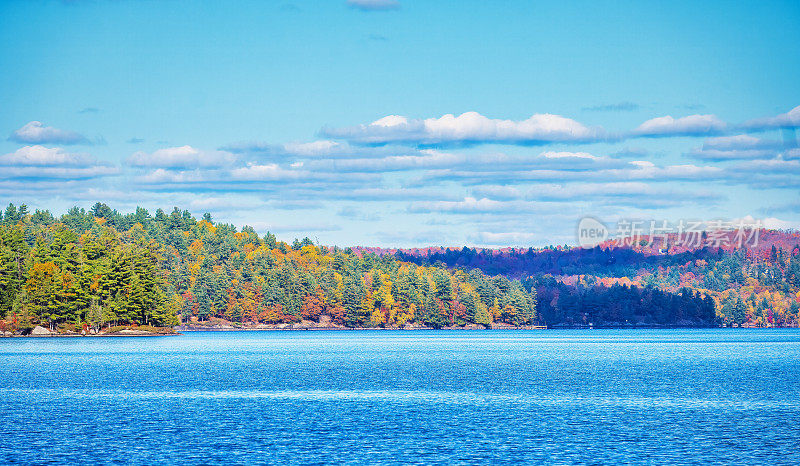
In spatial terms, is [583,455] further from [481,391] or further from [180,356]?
[180,356]

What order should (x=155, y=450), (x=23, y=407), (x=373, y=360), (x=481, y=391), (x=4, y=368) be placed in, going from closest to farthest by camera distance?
(x=155, y=450), (x=23, y=407), (x=481, y=391), (x=4, y=368), (x=373, y=360)

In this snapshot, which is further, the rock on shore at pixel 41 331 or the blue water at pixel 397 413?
the rock on shore at pixel 41 331

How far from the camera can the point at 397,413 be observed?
6262 cm

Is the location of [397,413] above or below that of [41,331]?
below

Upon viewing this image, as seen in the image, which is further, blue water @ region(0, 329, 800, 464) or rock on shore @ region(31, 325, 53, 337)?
rock on shore @ region(31, 325, 53, 337)

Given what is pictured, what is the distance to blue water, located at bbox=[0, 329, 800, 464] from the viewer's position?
154 feet

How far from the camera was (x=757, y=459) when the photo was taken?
147 feet

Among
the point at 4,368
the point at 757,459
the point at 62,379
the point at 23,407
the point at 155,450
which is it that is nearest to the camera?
the point at 757,459

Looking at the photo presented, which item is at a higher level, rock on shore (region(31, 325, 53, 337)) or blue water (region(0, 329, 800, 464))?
rock on shore (region(31, 325, 53, 337))

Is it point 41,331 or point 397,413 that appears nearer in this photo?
point 397,413

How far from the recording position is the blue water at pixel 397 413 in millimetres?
46938

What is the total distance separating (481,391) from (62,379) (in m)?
41.4

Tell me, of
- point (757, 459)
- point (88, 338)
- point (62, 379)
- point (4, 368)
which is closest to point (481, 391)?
point (757, 459)

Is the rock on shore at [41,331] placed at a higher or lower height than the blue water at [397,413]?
higher
